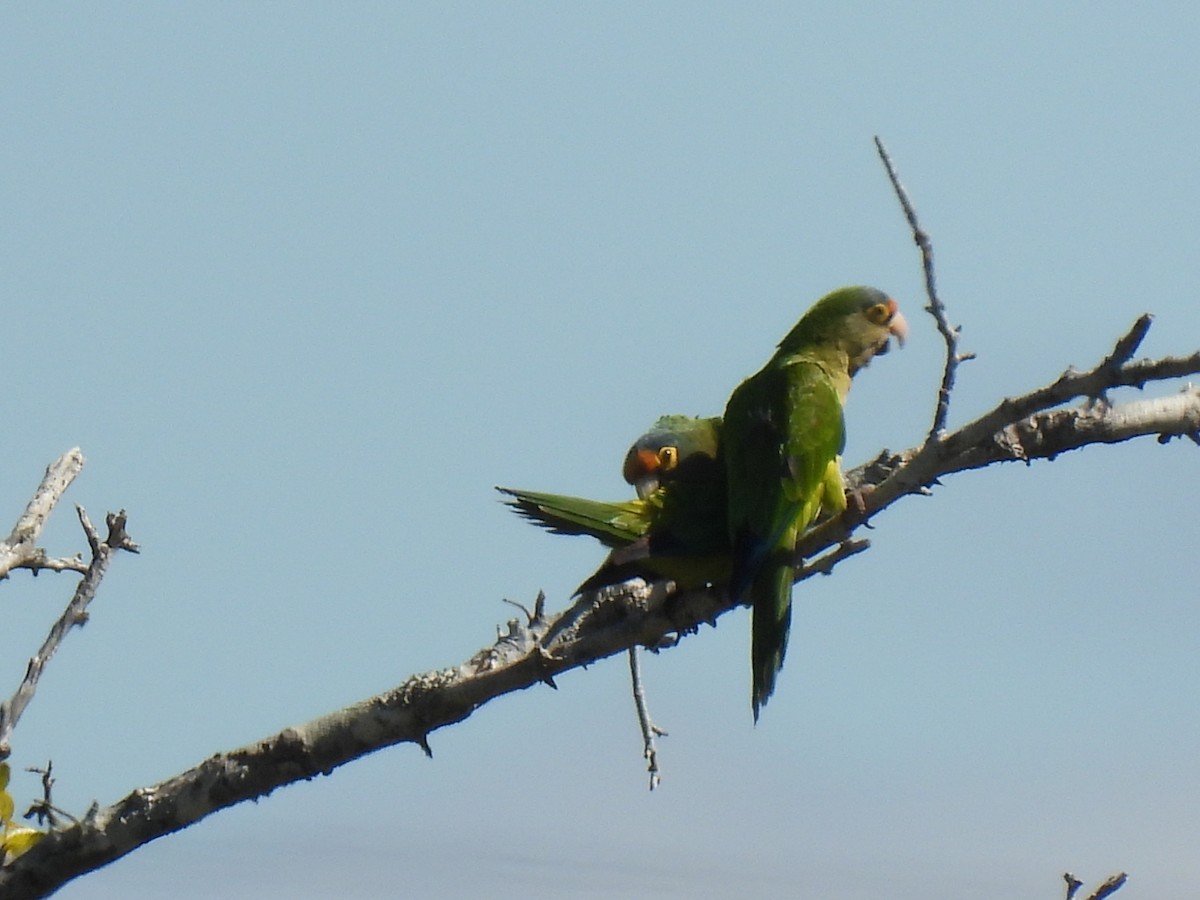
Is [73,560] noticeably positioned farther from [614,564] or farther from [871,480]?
[871,480]

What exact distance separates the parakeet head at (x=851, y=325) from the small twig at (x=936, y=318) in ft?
7.80

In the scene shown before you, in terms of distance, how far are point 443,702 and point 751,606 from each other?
161cm

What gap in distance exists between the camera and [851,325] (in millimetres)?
5598

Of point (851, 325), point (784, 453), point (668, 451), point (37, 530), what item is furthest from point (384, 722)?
point (851, 325)

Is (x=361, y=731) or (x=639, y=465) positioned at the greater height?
(x=639, y=465)

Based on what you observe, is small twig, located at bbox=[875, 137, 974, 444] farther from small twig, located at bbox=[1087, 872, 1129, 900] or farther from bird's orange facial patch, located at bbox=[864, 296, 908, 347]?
bird's orange facial patch, located at bbox=[864, 296, 908, 347]

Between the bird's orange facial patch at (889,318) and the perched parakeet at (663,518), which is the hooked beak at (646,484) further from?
the bird's orange facial patch at (889,318)

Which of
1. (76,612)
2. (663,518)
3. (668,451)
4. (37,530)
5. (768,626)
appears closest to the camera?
(76,612)

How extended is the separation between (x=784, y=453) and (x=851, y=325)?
3.71 feet

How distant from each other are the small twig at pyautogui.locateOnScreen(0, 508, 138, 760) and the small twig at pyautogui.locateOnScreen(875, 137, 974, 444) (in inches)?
81.5

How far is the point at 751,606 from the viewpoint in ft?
14.9

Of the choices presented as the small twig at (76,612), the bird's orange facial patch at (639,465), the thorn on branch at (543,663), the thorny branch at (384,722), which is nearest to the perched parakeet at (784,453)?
the bird's orange facial patch at (639,465)

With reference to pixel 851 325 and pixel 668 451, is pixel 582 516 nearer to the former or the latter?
pixel 668 451

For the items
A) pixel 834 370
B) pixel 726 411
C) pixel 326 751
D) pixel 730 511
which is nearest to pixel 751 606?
pixel 730 511
